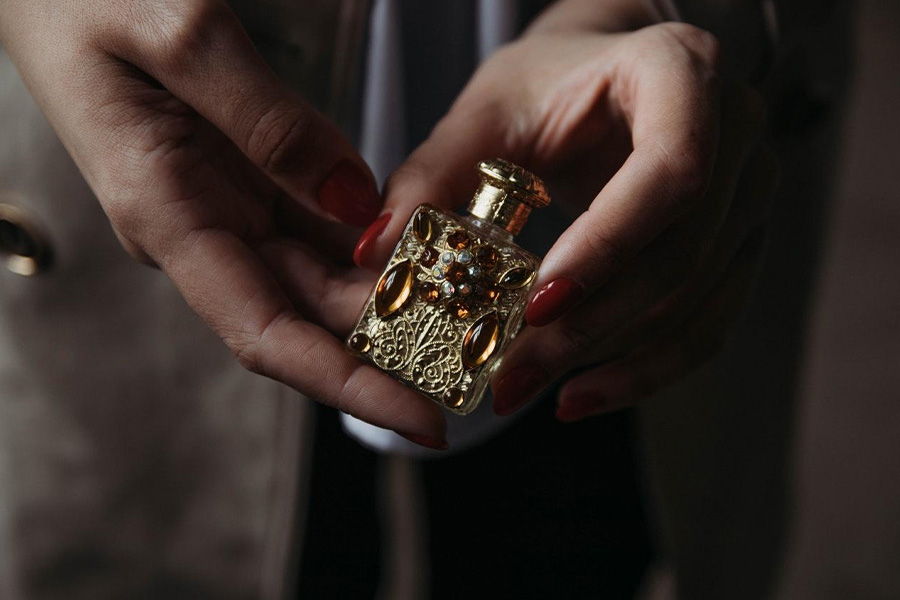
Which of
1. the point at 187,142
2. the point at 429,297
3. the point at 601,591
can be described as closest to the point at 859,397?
the point at 601,591

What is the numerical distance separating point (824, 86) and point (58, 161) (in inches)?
46.6

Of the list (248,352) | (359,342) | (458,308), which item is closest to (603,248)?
(458,308)

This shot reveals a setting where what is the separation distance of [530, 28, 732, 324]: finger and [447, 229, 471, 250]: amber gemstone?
0.09 m

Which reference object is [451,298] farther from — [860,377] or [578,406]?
[860,377]

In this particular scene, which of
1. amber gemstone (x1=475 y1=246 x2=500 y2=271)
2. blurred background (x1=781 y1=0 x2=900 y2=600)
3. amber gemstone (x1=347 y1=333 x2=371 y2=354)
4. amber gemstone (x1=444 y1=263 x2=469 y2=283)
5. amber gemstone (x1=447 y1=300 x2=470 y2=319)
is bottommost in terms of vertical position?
blurred background (x1=781 y1=0 x2=900 y2=600)

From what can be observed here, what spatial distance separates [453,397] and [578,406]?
248 millimetres

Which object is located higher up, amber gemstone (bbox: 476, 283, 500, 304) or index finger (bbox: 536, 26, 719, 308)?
index finger (bbox: 536, 26, 719, 308)

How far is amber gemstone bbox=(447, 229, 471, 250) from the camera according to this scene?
2.38 feet

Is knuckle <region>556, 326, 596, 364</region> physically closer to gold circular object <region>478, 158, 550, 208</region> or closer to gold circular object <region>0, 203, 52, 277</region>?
gold circular object <region>478, 158, 550, 208</region>

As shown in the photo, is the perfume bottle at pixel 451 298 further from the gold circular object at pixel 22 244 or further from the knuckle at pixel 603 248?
the gold circular object at pixel 22 244

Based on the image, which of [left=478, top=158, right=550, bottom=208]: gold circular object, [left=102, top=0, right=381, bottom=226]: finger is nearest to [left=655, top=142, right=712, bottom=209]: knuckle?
[left=478, top=158, right=550, bottom=208]: gold circular object

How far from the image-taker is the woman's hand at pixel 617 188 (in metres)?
0.69

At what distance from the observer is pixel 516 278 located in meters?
0.72

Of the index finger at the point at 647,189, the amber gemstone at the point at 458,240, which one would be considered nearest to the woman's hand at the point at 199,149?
the amber gemstone at the point at 458,240
